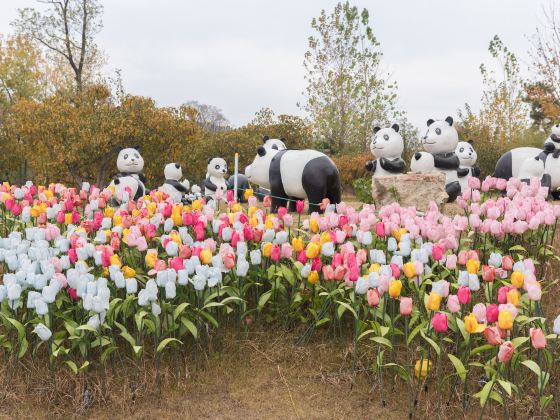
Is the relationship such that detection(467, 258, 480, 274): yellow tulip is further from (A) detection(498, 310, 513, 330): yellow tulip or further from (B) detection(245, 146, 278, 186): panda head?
(B) detection(245, 146, 278, 186): panda head

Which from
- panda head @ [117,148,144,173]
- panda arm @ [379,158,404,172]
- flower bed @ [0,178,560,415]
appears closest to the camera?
flower bed @ [0,178,560,415]

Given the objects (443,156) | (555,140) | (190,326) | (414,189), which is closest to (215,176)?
(443,156)

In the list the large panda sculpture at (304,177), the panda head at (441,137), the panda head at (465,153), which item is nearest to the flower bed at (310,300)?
the large panda sculpture at (304,177)

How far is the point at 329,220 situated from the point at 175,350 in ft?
5.12

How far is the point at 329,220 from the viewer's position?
4.25m

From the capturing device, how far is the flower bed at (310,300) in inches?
116

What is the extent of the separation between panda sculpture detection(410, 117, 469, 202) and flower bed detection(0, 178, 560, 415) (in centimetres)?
475

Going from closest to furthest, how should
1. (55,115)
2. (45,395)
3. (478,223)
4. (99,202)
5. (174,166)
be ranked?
(45,395)
(478,223)
(99,202)
(174,166)
(55,115)

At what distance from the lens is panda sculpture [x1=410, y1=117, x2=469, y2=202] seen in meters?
9.26

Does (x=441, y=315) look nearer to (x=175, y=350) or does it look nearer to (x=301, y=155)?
(x=175, y=350)

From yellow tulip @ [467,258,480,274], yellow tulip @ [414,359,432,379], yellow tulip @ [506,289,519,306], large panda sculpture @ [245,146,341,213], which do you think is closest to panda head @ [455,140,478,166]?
large panda sculpture @ [245,146,341,213]

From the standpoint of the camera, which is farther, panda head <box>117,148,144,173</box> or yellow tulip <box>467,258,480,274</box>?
panda head <box>117,148,144,173</box>

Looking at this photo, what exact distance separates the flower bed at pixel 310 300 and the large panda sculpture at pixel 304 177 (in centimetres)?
282

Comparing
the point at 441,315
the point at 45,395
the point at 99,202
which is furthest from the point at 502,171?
the point at 45,395
